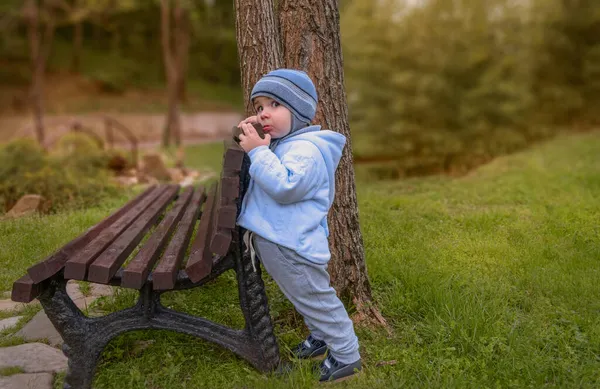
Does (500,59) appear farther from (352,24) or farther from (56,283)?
(56,283)

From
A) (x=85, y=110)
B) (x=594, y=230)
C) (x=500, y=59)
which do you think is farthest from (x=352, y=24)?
(x=85, y=110)

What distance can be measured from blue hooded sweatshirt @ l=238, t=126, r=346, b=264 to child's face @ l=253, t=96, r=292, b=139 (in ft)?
0.16

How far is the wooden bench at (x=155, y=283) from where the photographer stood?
101 inches

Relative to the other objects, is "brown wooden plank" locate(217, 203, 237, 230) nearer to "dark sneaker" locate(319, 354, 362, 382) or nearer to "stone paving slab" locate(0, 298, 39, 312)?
"dark sneaker" locate(319, 354, 362, 382)

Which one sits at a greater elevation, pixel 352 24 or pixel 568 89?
pixel 352 24

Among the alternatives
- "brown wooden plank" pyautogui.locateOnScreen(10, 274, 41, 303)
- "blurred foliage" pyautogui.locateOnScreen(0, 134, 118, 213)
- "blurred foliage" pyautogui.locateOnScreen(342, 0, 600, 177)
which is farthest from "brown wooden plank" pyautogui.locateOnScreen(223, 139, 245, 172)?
"blurred foliage" pyautogui.locateOnScreen(342, 0, 600, 177)

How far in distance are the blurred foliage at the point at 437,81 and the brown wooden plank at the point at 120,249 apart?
8.97 meters

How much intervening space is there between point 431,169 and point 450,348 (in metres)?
10.5

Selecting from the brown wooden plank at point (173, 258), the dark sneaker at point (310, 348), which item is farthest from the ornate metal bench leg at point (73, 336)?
the dark sneaker at point (310, 348)

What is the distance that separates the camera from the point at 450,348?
117 inches

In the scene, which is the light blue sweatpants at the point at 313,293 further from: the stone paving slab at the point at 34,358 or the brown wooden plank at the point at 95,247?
the stone paving slab at the point at 34,358

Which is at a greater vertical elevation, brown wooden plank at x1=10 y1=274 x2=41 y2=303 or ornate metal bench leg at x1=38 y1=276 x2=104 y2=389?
brown wooden plank at x1=10 y1=274 x2=41 y2=303

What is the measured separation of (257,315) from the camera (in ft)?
9.12

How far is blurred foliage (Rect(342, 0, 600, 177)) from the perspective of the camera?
12711 mm
